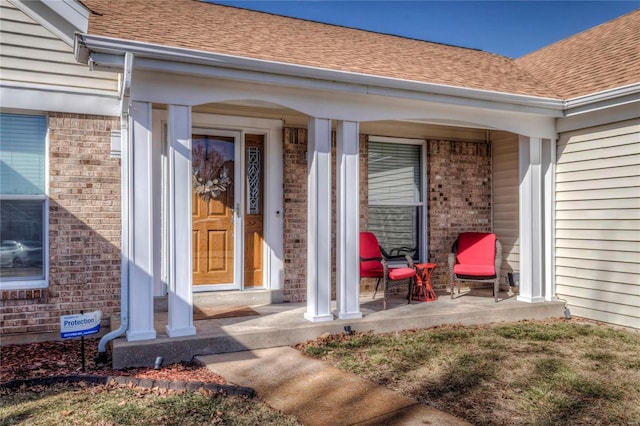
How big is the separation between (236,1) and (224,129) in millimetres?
3027

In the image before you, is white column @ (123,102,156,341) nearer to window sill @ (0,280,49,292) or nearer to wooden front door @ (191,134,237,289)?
window sill @ (0,280,49,292)

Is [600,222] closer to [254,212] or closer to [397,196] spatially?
[397,196]

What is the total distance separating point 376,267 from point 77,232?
359 centimetres

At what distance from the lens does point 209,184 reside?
251 inches

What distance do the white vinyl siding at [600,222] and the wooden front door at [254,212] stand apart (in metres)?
4.01

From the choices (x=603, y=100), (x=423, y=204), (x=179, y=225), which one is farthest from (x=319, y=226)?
(x=603, y=100)

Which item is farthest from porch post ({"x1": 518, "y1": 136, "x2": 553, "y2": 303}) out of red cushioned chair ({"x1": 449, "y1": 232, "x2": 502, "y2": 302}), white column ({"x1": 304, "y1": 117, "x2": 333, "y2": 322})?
white column ({"x1": 304, "y1": 117, "x2": 333, "y2": 322})

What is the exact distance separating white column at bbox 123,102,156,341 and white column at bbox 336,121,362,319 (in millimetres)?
1997

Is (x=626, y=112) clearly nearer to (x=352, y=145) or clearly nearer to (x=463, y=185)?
(x=463, y=185)

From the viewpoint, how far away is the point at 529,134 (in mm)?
6520

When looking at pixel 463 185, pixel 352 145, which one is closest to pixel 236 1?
pixel 352 145

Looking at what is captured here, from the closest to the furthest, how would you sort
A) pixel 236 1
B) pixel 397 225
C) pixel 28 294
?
pixel 28 294 < pixel 397 225 < pixel 236 1

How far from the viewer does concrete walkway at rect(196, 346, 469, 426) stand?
10.7 ft

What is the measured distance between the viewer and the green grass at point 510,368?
341 cm
